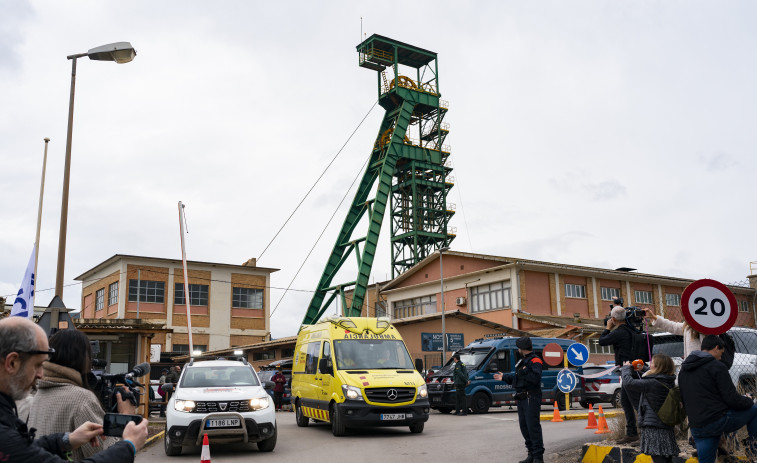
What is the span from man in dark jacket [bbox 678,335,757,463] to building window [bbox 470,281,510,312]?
35014 millimetres

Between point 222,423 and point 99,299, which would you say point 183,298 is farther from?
point 222,423

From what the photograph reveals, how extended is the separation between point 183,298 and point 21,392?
160 feet

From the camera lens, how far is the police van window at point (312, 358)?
16031mm

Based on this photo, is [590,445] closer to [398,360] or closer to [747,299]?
[398,360]

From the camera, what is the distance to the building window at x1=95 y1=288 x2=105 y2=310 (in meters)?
51.5

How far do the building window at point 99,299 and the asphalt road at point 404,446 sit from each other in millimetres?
39898

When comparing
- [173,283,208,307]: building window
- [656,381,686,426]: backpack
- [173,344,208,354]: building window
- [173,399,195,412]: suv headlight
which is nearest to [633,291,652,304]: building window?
[173,344,208,354]: building window

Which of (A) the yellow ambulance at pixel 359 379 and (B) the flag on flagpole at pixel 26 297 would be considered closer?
(B) the flag on flagpole at pixel 26 297

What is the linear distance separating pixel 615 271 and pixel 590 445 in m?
37.3

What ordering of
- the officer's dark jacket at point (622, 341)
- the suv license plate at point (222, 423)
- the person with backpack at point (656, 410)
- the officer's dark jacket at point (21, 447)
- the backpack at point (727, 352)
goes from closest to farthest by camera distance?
the officer's dark jacket at point (21, 447) → the person with backpack at point (656, 410) → the backpack at point (727, 352) → the officer's dark jacket at point (622, 341) → the suv license plate at point (222, 423)

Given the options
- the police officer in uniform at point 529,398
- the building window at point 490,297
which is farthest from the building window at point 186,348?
the police officer in uniform at point 529,398

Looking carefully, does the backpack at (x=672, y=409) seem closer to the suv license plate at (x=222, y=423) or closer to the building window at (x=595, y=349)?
the suv license plate at (x=222, y=423)

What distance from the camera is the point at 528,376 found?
32.4 feet

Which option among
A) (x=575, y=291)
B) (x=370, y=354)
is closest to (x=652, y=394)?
(x=370, y=354)
